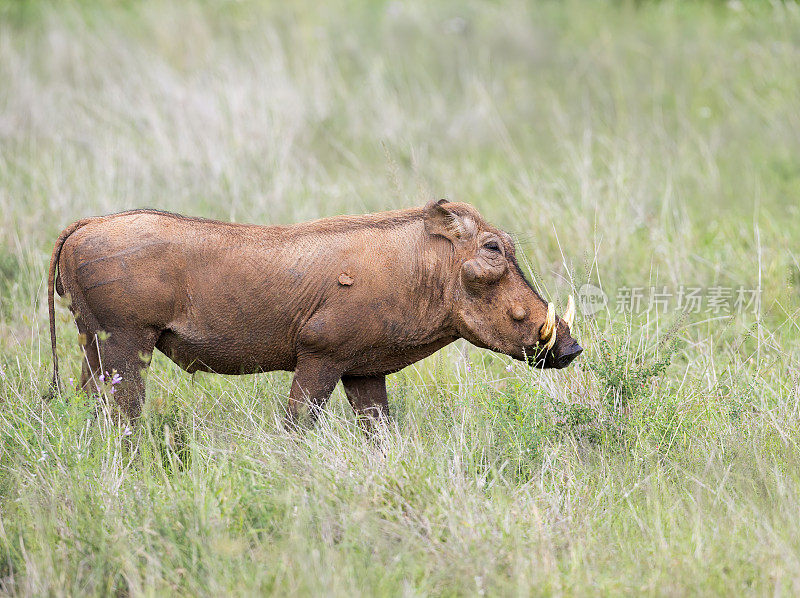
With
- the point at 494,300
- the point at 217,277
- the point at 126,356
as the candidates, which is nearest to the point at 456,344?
the point at 494,300

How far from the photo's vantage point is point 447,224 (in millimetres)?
4098

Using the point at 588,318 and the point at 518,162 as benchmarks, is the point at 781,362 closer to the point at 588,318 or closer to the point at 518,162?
the point at 588,318

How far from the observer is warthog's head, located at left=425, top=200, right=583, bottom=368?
405cm

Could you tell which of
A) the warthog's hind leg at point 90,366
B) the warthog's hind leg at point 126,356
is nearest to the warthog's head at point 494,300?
the warthog's hind leg at point 126,356

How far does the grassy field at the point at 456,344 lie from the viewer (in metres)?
3.39

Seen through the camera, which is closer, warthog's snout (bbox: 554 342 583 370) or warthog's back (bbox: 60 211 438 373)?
warthog's back (bbox: 60 211 438 373)

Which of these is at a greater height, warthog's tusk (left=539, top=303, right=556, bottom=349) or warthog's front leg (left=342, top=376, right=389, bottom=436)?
warthog's tusk (left=539, top=303, right=556, bottom=349)

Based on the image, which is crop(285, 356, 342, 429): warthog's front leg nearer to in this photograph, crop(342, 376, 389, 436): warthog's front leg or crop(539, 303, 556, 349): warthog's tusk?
crop(342, 376, 389, 436): warthog's front leg

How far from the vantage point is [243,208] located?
7121 mm

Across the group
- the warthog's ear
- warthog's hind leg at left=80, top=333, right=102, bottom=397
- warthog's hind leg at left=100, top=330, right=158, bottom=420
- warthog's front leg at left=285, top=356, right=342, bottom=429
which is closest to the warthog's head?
the warthog's ear

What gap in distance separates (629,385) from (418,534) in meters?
1.51

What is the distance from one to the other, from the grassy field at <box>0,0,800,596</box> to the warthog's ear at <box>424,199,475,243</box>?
0.75m

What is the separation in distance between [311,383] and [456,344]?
1564mm

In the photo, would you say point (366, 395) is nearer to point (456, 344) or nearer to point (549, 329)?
point (549, 329)
